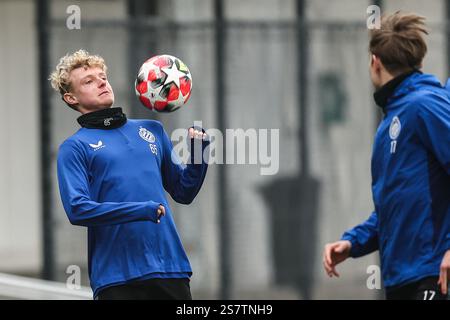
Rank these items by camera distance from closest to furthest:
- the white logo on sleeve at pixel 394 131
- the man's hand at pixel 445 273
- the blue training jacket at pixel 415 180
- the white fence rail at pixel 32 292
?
the man's hand at pixel 445 273 → the blue training jacket at pixel 415 180 → the white logo on sleeve at pixel 394 131 → the white fence rail at pixel 32 292

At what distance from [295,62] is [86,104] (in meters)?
5.03

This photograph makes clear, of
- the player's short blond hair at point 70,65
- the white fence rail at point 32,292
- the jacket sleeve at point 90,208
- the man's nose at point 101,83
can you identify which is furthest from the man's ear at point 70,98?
the white fence rail at point 32,292

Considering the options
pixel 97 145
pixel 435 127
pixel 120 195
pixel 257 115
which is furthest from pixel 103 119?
pixel 257 115

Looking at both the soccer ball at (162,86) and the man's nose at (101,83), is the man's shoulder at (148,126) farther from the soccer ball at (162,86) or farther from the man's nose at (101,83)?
the man's nose at (101,83)

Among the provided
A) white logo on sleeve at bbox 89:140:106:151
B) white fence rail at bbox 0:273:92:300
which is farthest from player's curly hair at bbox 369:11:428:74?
white fence rail at bbox 0:273:92:300

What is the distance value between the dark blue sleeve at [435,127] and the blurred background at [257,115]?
505 cm

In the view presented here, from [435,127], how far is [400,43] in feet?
1.40

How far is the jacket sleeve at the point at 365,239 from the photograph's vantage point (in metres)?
5.46

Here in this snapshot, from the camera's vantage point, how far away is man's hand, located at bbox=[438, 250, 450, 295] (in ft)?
15.9

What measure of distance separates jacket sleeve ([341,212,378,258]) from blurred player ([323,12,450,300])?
183mm

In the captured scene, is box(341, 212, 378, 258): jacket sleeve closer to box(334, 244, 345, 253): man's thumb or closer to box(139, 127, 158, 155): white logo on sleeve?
box(334, 244, 345, 253): man's thumb

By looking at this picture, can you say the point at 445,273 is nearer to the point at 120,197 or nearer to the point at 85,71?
the point at 120,197

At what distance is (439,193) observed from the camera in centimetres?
501
